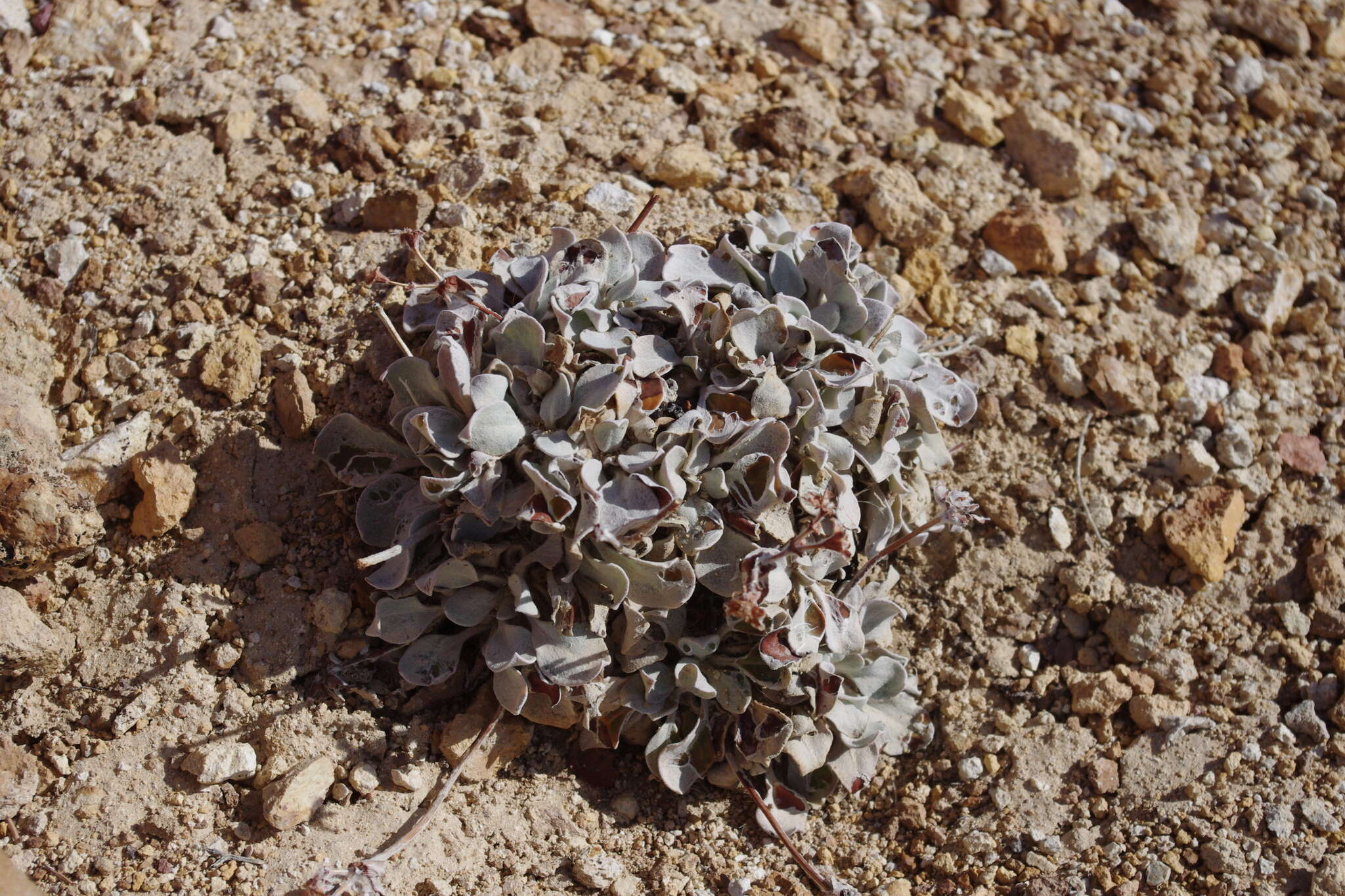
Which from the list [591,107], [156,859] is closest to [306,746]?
[156,859]

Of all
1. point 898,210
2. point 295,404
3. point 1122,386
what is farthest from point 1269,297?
point 295,404

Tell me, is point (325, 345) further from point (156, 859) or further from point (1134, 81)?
point (1134, 81)

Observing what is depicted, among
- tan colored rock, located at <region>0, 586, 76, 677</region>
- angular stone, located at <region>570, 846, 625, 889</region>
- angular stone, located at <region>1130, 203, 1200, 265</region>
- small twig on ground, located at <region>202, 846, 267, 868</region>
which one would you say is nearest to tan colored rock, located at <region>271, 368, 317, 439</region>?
tan colored rock, located at <region>0, 586, 76, 677</region>

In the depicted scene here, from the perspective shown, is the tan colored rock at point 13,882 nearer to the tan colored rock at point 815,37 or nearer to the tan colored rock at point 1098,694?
the tan colored rock at point 1098,694

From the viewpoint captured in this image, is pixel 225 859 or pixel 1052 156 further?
pixel 1052 156

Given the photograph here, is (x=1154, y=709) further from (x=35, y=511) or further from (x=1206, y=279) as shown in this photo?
(x=35, y=511)

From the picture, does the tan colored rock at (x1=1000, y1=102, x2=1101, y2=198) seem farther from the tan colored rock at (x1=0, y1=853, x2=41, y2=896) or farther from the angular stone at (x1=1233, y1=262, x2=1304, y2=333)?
the tan colored rock at (x1=0, y1=853, x2=41, y2=896)
